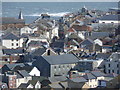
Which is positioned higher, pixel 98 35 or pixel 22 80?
pixel 22 80

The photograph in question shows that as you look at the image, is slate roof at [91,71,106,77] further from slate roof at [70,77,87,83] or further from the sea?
the sea

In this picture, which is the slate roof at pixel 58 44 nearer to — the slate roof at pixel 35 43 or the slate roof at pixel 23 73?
the slate roof at pixel 35 43

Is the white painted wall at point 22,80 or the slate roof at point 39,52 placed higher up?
the white painted wall at point 22,80

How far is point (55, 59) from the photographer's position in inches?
872

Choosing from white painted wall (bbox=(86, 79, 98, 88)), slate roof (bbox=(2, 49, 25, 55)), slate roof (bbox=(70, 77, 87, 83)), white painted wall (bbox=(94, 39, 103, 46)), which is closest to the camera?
white painted wall (bbox=(86, 79, 98, 88))

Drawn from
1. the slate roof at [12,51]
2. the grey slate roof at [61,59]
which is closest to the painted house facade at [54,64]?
the grey slate roof at [61,59]

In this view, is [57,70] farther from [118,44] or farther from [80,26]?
[80,26]

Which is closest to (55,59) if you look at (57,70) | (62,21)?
(57,70)

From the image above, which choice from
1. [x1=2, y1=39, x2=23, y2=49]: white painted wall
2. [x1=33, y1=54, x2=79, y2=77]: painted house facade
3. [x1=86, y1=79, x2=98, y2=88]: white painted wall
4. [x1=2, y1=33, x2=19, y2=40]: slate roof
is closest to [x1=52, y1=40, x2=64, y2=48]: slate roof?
[x1=2, y1=39, x2=23, y2=49]: white painted wall

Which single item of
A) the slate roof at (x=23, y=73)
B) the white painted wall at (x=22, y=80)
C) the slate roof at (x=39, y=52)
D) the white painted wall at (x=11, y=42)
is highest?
the slate roof at (x=23, y=73)

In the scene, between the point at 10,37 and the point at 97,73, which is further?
the point at 10,37

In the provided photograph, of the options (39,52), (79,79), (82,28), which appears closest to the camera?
(79,79)

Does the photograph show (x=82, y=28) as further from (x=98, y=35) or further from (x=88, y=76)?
(x=88, y=76)

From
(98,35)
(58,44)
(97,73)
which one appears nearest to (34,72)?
(97,73)
